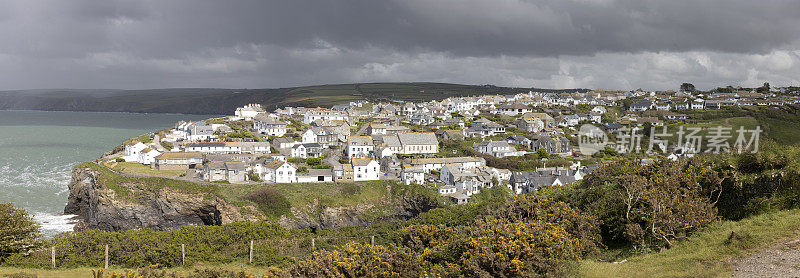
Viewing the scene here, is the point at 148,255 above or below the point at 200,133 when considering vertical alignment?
below

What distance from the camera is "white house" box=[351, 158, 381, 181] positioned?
45656mm

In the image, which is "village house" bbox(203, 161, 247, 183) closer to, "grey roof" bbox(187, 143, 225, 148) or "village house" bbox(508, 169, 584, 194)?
"grey roof" bbox(187, 143, 225, 148)

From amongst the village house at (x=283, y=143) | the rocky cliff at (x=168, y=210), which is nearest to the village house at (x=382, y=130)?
the village house at (x=283, y=143)

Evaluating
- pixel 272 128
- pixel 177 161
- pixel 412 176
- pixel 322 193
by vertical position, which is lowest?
pixel 322 193

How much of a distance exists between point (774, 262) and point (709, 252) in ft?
4.60

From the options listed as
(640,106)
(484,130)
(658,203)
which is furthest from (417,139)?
(640,106)

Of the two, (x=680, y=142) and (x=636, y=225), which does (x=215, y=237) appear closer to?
(x=636, y=225)

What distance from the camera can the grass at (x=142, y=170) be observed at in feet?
148

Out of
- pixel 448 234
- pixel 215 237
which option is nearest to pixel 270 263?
pixel 215 237

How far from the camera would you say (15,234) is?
1684 centimetres

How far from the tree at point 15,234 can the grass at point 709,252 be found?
18.8 metres

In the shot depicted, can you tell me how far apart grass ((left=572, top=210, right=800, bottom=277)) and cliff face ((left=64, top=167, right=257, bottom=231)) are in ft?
106

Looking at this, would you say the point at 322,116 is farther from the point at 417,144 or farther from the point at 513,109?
the point at 513,109

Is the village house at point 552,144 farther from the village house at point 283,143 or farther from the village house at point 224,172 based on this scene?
the village house at point 224,172
